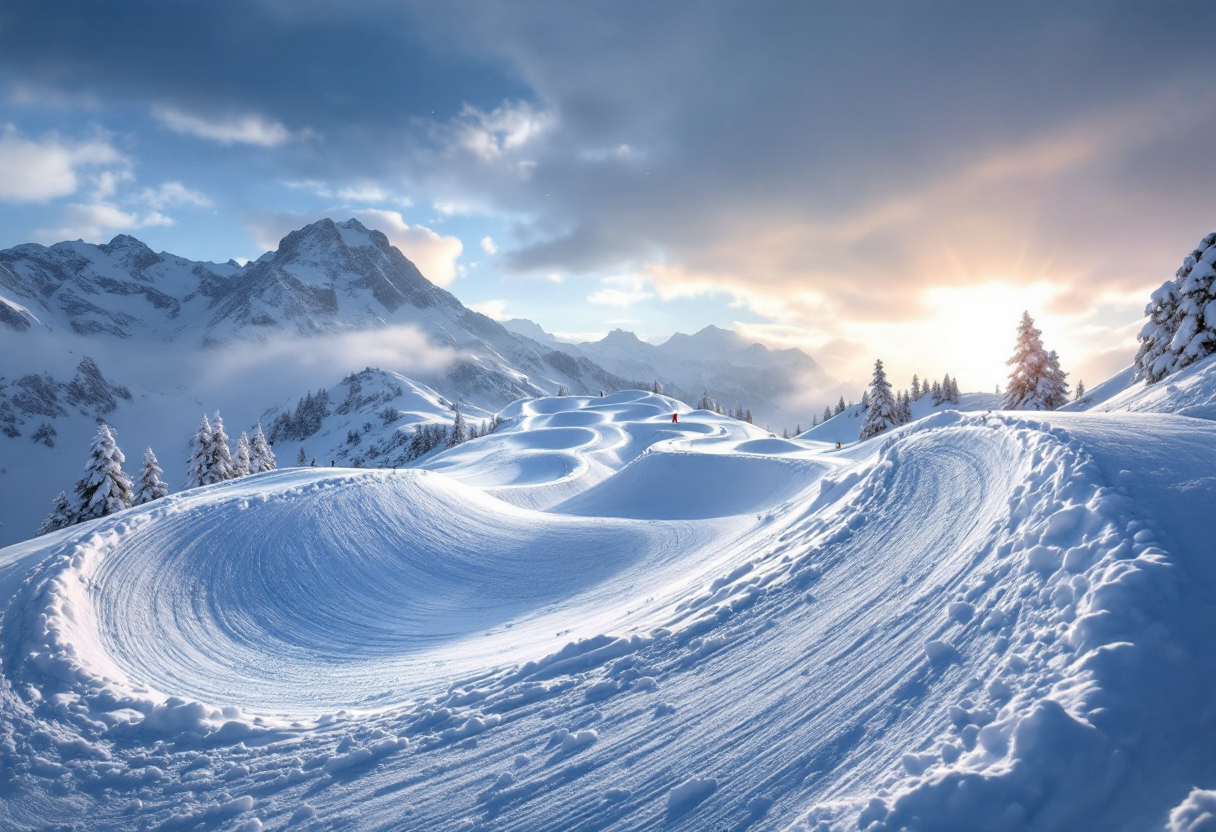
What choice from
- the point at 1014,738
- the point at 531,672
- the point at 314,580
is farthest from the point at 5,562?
the point at 1014,738

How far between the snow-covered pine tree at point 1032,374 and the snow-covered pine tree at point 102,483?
2124 inches

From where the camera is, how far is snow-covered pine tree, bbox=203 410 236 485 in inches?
1506

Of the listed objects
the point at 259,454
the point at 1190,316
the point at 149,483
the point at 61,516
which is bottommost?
the point at 61,516

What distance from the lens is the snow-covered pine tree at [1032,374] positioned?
33156 mm

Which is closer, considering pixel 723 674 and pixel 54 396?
pixel 723 674

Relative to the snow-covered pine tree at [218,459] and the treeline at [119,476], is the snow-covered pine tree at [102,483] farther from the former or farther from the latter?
the snow-covered pine tree at [218,459]

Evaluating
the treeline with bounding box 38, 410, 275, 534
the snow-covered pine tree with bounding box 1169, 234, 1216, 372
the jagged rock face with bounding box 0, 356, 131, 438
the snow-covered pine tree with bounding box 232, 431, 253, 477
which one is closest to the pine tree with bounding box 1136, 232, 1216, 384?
the snow-covered pine tree with bounding box 1169, 234, 1216, 372

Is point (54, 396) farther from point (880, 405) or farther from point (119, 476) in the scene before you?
point (880, 405)

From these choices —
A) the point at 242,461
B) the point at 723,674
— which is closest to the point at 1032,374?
the point at 723,674

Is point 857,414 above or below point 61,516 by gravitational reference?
above

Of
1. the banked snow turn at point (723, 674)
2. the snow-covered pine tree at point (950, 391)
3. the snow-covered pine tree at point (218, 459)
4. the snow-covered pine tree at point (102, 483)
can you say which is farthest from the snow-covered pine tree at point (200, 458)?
the snow-covered pine tree at point (950, 391)

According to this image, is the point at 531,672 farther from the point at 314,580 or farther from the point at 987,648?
the point at 314,580

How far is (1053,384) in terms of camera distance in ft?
109

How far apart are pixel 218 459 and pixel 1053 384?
56.7 meters
